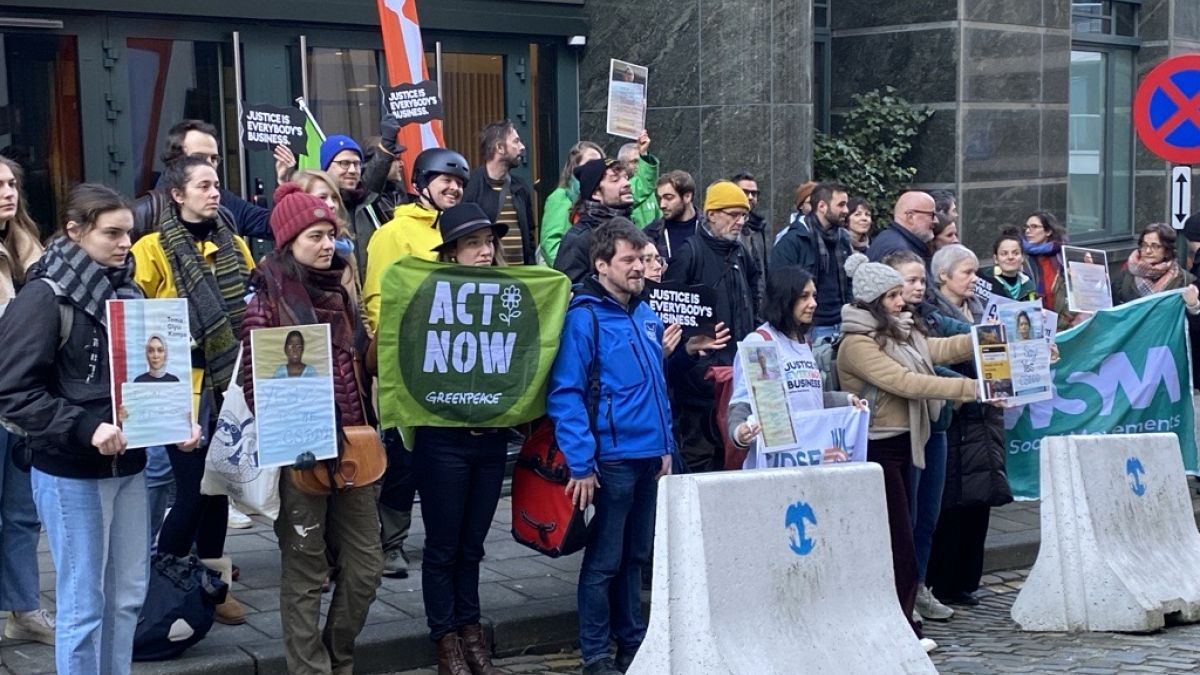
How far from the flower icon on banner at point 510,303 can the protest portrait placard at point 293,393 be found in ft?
3.18

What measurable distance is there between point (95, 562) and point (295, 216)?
4.76ft

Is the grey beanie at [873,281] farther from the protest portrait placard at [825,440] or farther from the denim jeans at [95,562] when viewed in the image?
the denim jeans at [95,562]

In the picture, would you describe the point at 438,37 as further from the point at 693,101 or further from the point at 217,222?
the point at 217,222

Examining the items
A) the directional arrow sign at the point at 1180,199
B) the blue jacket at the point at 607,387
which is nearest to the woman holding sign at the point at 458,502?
the blue jacket at the point at 607,387

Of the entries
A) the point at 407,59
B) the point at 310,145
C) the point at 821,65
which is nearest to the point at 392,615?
the point at 310,145

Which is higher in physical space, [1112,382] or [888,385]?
[888,385]

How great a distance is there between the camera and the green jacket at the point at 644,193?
1045cm

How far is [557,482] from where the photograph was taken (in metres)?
6.80

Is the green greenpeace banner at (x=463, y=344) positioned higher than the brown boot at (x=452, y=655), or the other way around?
the green greenpeace banner at (x=463, y=344)

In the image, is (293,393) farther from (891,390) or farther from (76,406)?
(891,390)

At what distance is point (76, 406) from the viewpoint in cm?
532

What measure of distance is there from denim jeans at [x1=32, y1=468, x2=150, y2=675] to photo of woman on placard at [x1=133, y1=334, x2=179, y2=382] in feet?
1.30

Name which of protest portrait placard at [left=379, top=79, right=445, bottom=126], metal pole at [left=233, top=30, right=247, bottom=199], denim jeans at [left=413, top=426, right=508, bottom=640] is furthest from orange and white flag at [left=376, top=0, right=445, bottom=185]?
denim jeans at [left=413, top=426, right=508, bottom=640]

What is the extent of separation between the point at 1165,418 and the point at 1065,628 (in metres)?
2.59
